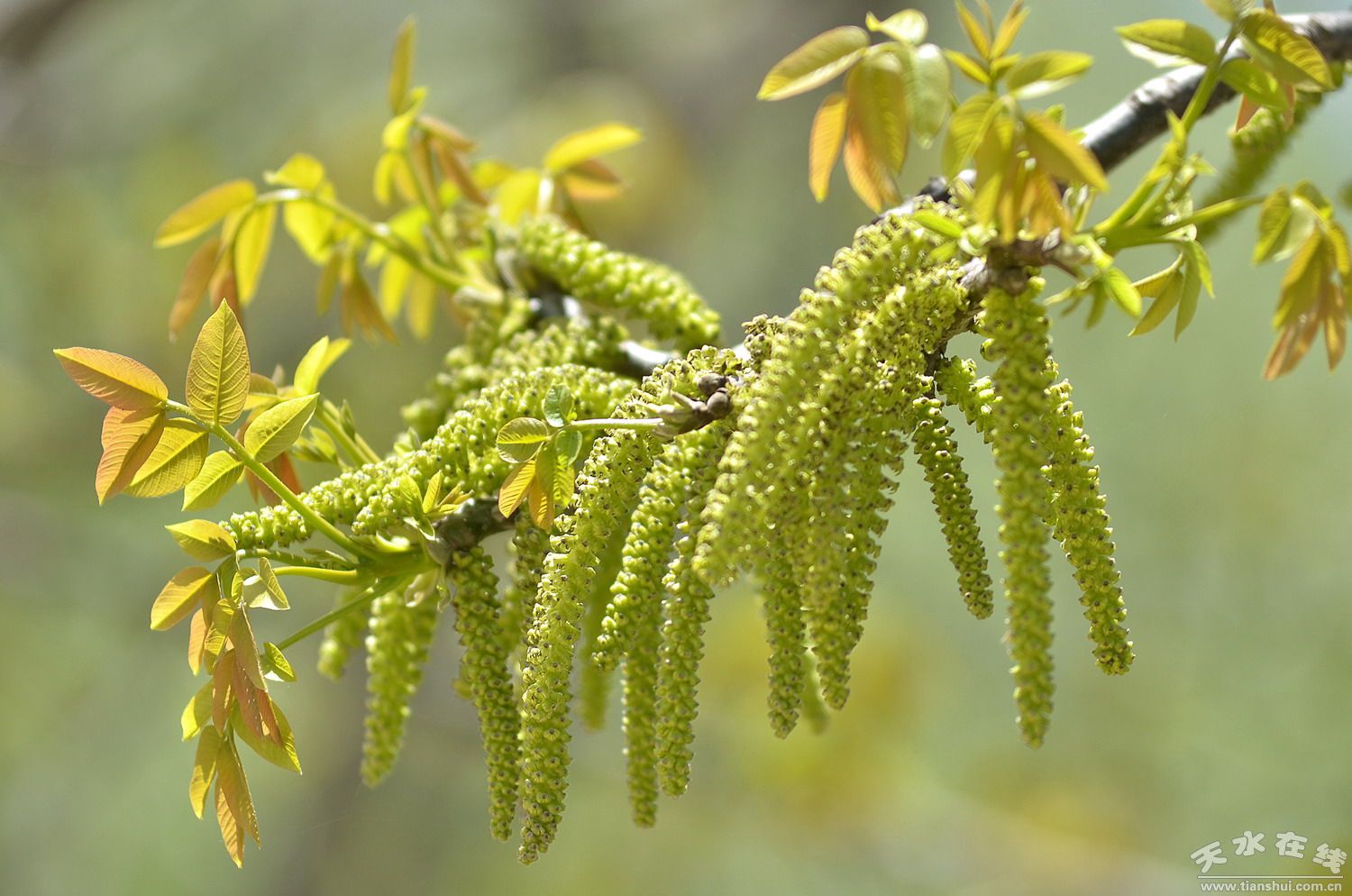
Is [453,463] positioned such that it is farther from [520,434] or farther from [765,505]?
[765,505]

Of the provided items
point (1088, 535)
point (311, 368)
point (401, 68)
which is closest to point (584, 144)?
point (401, 68)

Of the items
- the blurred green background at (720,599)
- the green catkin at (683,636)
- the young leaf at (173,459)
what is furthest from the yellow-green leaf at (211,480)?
the blurred green background at (720,599)

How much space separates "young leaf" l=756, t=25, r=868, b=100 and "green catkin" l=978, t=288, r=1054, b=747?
5.3 inches

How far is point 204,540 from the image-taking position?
549 millimetres

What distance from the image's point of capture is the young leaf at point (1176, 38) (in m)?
0.54

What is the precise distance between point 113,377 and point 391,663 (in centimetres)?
25

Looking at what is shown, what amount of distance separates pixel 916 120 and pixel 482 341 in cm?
43

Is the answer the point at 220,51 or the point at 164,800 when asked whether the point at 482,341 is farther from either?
the point at 164,800

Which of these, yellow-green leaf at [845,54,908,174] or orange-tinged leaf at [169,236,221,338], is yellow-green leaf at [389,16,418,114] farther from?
yellow-green leaf at [845,54,908,174]

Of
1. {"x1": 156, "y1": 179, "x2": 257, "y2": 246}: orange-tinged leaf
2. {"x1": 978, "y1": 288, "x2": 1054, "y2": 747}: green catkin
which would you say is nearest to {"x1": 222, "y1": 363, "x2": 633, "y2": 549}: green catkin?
{"x1": 978, "y1": 288, "x2": 1054, "y2": 747}: green catkin

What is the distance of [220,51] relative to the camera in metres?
4.34

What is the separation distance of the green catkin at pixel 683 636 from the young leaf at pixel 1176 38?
0.29 m

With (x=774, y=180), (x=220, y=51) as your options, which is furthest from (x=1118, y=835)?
(x=220, y=51)

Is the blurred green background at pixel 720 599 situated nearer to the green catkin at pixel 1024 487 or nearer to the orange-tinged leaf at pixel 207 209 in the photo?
the orange-tinged leaf at pixel 207 209
